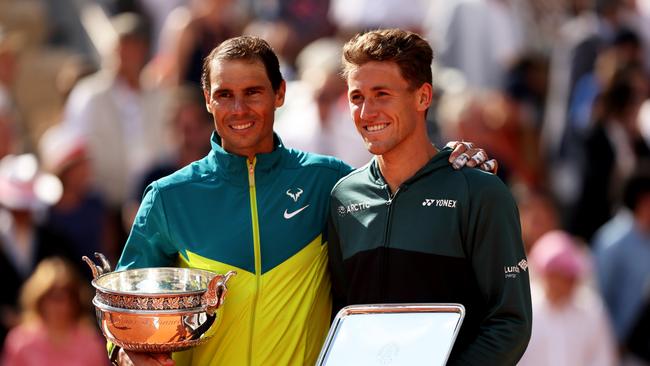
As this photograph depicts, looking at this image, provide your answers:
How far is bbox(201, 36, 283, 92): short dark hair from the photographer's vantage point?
5.82 m

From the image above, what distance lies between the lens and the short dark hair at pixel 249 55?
5820mm

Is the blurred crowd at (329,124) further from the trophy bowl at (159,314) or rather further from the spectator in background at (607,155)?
the trophy bowl at (159,314)

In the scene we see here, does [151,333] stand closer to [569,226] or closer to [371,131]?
[371,131]

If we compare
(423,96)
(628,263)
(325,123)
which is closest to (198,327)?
(423,96)

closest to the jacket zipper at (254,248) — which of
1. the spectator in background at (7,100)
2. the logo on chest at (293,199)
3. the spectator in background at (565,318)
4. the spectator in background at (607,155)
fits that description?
the logo on chest at (293,199)

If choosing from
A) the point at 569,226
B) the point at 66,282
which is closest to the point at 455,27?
the point at 569,226

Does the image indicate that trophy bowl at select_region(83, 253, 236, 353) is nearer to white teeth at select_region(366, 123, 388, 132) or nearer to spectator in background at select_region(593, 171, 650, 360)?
white teeth at select_region(366, 123, 388, 132)

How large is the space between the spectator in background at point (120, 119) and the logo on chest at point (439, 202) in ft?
18.3

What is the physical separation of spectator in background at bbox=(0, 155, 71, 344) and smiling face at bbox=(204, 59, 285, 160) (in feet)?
13.9

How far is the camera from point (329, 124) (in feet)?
35.2

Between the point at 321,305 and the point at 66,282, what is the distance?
383 centimetres

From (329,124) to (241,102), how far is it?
4954 millimetres

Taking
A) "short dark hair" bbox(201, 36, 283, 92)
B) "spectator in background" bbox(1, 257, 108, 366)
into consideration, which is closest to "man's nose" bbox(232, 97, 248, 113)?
"short dark hair" bbox(201, 36, 283, 92)

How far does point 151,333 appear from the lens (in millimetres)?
5480
